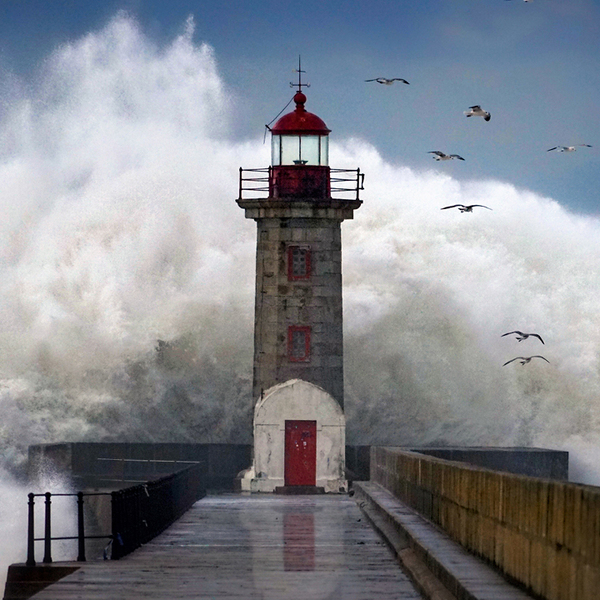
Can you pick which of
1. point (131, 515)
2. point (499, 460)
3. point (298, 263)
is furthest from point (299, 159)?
point (131, 515)

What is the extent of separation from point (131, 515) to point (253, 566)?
1391 millimetres

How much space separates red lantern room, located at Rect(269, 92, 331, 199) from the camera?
2584 cm

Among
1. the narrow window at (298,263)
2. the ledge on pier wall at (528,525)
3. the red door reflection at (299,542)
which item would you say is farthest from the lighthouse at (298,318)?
the ledge on pier wall at (528,525)

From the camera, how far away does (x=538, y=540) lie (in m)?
7.23

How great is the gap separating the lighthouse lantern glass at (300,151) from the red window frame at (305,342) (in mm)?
2851

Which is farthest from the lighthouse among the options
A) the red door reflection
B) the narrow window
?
the red door reflection

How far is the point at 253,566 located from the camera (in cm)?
1103

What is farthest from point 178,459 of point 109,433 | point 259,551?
point 259,551

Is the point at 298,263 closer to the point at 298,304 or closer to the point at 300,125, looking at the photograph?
the point at 298,304

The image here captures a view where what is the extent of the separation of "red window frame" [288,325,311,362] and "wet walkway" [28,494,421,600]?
8955 mm

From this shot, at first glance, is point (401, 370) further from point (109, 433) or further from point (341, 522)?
point (341, 522)

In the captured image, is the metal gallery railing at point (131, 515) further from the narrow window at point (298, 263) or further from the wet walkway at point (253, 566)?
the narrow window at point (298, 263)

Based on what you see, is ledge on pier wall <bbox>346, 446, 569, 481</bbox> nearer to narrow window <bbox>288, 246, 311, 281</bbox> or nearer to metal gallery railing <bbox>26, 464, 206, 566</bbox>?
narrow window <bbox>288, 246, 311, 281</bbox>

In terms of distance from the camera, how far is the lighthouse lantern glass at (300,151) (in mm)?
25922
